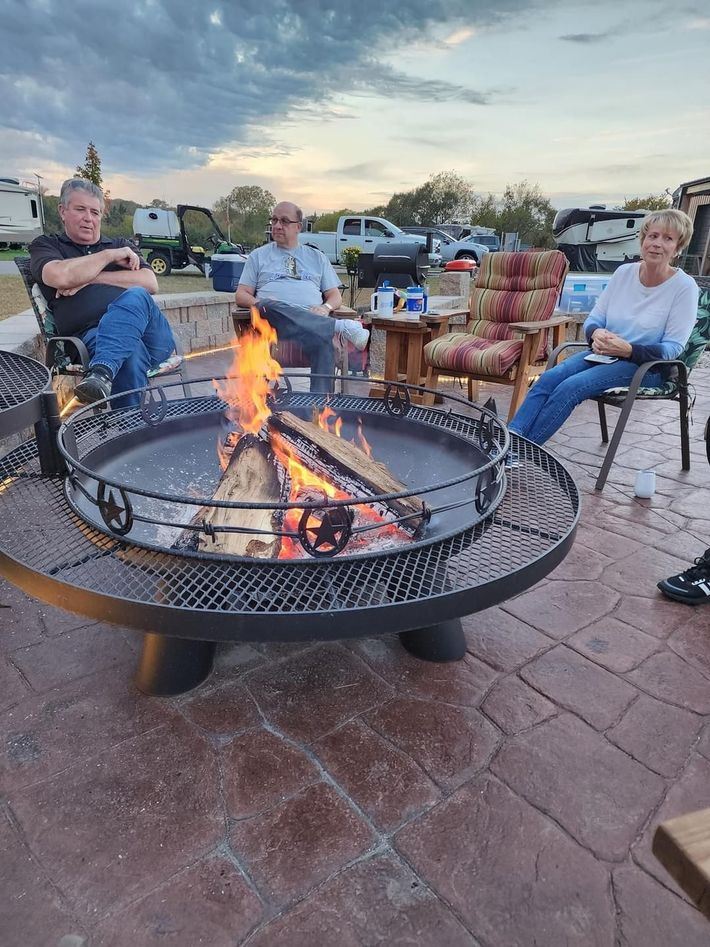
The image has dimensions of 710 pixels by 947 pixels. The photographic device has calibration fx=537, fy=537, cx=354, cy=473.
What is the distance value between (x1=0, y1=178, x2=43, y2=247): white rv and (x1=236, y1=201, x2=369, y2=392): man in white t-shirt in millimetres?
20515

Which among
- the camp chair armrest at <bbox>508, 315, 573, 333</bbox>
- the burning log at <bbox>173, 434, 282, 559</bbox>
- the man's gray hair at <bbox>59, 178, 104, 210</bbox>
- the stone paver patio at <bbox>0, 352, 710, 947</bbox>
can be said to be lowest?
the stone paver patio at <bbox>0, 352, 710, 947</bbox>

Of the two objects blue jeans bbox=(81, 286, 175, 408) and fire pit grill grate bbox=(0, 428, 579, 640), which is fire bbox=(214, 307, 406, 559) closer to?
fire pit grill grate bbox=(0, 428, 579, 640)

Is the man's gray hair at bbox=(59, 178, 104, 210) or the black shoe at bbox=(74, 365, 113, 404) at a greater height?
the man's gray hair at bbox=(59, 178, 104, 210)

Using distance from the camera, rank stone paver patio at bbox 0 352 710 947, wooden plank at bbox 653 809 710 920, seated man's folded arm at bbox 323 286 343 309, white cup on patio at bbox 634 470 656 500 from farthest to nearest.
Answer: seated man's folded arm at bbox 323 286 343 309 < white cup on patio at bbox 634 470 656 500 < stone paver patio at bbox 0 352 710 947 < wooden plank at bbox 653 809 710 920

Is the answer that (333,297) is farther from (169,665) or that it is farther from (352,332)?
(169,665)

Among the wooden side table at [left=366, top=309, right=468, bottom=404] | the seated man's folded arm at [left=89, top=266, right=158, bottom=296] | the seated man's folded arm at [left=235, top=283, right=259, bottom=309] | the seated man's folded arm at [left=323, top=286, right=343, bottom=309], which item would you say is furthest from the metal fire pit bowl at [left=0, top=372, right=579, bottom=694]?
the seated man's folded arm at [left=323, top=286, right=343, bottom=309]

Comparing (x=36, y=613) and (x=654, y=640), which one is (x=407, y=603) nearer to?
(x=654, y=640)

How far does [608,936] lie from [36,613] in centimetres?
175

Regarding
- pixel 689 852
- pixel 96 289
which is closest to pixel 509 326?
pixel 96 289

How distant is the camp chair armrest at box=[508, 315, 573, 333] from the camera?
3605 millimetres

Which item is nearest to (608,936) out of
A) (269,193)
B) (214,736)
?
(214,736)

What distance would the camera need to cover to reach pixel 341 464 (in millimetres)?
1858

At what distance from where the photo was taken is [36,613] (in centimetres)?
178

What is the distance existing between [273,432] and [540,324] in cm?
241
